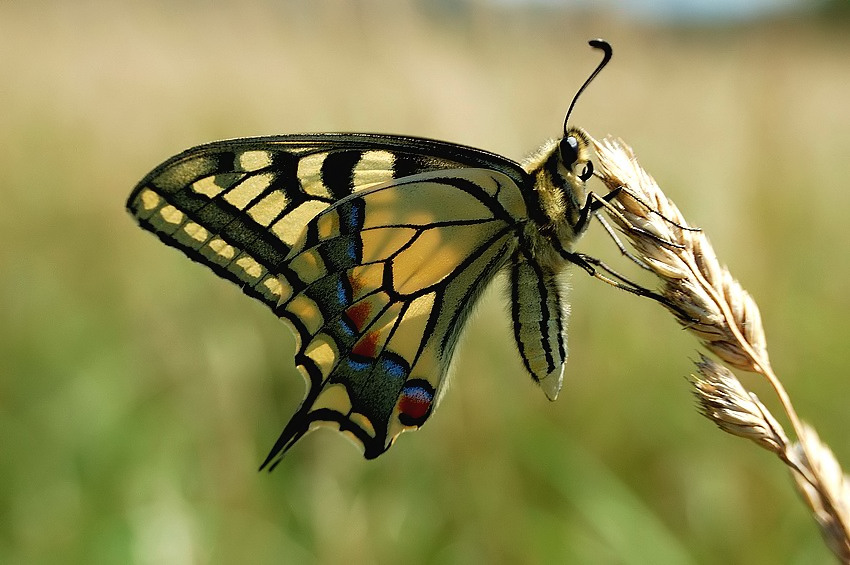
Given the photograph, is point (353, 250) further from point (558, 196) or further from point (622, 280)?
point (622, 280)

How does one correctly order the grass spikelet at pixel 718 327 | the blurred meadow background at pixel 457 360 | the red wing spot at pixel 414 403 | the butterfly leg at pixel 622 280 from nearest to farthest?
the grass spikelet at pixel 718 327, the butterfly leg at pixel 622 280, the red wing spot at pixel 414 403, the blurred meadow background at pixel 457 360

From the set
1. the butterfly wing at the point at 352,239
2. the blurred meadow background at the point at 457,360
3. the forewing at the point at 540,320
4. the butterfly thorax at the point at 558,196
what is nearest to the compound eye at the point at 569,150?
the butterfly thorax at the point at 558,196

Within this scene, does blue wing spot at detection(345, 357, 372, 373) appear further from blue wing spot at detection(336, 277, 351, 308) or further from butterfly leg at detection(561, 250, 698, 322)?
butterfly leg at detection(561, 250, 698, 322)

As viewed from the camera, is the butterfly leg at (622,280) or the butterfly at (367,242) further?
the butterfly at (367,242)

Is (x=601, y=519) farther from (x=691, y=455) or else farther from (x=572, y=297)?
(x=572, y=297)

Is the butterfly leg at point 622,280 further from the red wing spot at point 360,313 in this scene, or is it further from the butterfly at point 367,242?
the red wing spot at point 360,313

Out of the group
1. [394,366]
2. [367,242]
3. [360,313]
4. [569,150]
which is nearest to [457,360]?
[394,366]

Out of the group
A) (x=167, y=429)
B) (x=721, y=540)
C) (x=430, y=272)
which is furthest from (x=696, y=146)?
(x=167, y=429)
